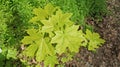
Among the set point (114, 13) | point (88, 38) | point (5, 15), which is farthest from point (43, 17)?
point (114, 13)

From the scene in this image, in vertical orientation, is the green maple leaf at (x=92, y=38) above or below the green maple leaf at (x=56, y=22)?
below

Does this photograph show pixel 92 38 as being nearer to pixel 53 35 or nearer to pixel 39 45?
pixel 53 35

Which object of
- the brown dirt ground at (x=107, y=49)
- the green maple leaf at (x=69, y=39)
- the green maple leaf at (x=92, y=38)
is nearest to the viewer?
→ the green maple leaf at (x=69, y=39)

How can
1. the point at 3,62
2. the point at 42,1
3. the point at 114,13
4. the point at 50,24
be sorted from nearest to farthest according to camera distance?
the point at 50,24 < the point at 3,62 < the point at 42,1 < the point at 114,13

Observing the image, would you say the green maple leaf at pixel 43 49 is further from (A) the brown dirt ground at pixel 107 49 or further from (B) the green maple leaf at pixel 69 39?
(A) the brown dirt ground at pixel 107 49

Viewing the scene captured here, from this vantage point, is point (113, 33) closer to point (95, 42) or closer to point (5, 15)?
point (95, 42)

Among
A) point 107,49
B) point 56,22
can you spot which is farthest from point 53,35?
point 107,49

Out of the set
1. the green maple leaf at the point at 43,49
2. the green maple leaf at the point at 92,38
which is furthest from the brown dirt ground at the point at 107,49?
the green maple leaf at the point at 43,49
